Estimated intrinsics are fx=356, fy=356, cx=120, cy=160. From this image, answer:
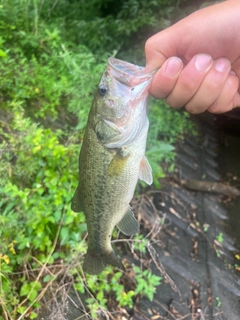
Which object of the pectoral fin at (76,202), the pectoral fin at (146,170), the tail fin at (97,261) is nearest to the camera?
the pectoral fin at (146,170)

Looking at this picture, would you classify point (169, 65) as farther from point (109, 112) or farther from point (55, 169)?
point (55, 169)

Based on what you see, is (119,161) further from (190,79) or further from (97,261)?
(97,261)

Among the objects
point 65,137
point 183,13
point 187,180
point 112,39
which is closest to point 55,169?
point 65,137

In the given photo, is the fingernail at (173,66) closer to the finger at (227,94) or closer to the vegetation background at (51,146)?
the finger at (227,94)

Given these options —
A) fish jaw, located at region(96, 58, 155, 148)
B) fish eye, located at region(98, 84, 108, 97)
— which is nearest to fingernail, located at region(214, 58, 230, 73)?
fish jaw, located at region(96, 58, 155, 148)

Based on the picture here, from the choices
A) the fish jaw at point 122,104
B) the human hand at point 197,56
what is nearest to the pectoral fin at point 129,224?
the fish jaw at point 122,104

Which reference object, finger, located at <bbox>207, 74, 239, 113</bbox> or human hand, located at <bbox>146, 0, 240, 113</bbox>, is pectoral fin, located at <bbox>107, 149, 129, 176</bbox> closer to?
human hand, located at <bbox>146, 0, 240, 113</bbox>
